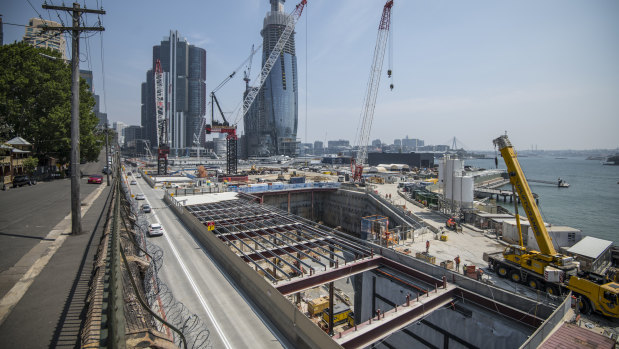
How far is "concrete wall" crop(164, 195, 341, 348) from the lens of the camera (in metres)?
11.9

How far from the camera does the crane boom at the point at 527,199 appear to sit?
69.6 feet

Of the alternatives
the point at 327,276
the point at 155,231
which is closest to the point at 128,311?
the point at 327,276

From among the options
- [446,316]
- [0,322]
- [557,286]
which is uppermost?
[0,322]

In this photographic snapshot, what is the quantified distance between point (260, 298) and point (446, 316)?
12.6 m

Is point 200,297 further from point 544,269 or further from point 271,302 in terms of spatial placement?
point 544,269

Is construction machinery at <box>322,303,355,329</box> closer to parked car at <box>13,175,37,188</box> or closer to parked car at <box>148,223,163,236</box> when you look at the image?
parked car at <box>148,223,163,236</box>

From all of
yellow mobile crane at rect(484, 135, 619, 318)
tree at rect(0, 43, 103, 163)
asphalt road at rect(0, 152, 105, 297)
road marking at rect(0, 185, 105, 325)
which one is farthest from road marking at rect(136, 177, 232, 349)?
tree at rect(0, 43, 103, 163)

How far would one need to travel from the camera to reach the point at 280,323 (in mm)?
13945

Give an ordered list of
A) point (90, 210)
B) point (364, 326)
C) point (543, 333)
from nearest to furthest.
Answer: point (543, 333) < point (364, 326) < point (90, 210)

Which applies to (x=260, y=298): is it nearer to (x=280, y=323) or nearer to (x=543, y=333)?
(x=280, y=323)

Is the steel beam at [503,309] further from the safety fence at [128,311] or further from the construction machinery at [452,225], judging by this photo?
the construction machinery at [452,225]

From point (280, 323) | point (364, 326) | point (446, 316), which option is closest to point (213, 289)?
point (280, 323)

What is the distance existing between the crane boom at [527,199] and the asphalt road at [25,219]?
3171 centimetres

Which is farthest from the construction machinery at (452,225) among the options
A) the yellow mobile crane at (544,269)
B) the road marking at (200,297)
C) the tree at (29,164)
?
the tree at (29,164)
